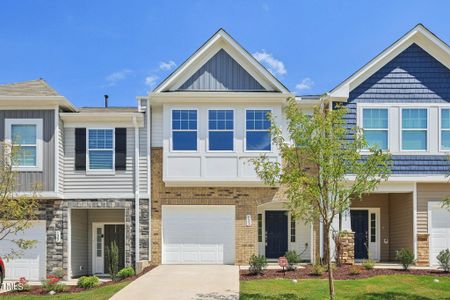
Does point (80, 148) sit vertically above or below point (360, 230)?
above

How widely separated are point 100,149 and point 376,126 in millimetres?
10103

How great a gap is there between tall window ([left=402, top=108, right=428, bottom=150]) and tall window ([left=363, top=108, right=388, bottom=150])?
0.68 m

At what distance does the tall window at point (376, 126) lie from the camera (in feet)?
61.6

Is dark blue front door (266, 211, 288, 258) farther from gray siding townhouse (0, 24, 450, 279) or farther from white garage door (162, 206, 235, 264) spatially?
white garage door (162, 206, 235, 264)

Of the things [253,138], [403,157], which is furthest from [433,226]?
[253,138]

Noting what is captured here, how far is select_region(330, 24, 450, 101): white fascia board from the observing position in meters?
18.6

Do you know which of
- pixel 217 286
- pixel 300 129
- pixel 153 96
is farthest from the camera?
pixel 153 96

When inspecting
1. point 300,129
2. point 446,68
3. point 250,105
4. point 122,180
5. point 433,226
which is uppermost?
point 446,68

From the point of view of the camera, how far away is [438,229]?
1891 centimetres

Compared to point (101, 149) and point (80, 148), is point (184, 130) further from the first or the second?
point (80, 148)

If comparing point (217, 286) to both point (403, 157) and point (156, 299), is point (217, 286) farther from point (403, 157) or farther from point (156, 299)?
point (403, 157)

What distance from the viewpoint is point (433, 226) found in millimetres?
18875

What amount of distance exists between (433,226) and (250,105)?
314 inches

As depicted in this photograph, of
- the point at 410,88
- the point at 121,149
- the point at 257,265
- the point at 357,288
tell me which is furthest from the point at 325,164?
the point at 121,149
